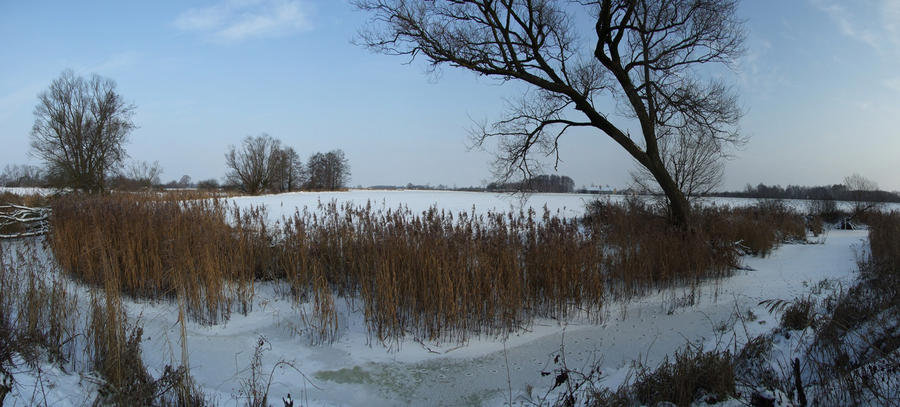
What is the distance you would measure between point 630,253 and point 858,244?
10148mm

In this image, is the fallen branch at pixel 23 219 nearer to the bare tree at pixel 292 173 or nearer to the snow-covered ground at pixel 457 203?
the snow-covered ground at pixel 457 203

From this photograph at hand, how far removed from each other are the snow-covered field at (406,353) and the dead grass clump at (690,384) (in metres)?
0.50

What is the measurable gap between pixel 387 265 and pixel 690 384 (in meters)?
3.47

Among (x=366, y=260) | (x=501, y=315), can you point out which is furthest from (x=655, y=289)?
(x=366, y=260)

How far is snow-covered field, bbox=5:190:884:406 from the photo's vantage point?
3982 mm

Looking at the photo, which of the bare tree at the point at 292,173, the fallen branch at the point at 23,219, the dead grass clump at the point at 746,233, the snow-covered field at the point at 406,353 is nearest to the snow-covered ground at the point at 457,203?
the dead grass clump at the point at 746,233

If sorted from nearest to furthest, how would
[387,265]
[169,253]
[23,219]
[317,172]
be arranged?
[387,265]
[169,253]
[23,219]
[317,172]

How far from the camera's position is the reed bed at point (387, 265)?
17.6 feet

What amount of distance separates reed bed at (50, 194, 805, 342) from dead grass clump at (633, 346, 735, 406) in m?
2.49

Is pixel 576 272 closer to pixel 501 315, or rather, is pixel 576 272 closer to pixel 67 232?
pixel 501 315

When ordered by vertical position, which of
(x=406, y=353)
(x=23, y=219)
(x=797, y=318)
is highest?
(x=23, y=219)

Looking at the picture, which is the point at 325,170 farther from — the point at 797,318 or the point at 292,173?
the point at 797,318

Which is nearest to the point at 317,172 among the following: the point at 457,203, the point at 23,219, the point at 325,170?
the point at 325,170

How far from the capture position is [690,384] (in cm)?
288
